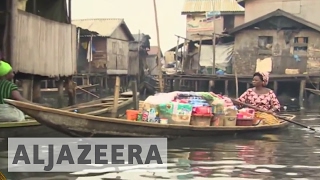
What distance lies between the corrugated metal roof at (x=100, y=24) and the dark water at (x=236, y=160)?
64.8ft

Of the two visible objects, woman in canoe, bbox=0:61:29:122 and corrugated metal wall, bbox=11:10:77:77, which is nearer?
woman in canoe, bbox=0:61:29:122

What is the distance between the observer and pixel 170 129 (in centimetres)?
877

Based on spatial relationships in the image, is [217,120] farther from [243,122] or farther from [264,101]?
[264,101]

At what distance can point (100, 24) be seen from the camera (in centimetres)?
3028

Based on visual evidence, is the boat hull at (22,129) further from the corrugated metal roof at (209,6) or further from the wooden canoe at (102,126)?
the corrugated metal roof at (209,6)

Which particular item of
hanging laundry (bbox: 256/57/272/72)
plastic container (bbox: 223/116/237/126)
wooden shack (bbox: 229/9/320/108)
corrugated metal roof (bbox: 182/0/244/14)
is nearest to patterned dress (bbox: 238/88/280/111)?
plastic container (bbox: 223/116/237/126)

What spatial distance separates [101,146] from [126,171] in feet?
5.25

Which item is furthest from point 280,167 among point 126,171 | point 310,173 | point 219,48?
point 219,48

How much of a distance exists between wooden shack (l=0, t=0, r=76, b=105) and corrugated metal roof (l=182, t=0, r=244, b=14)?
2155 cm

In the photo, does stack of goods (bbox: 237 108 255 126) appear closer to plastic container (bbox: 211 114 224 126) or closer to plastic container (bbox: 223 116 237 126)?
plastic container (bbox: 223 116 237 126)

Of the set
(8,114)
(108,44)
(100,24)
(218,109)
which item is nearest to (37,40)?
(8,114)

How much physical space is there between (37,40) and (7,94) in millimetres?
4310

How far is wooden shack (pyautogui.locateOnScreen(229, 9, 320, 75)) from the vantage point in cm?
2472

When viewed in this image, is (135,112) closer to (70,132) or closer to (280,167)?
(70,132)
